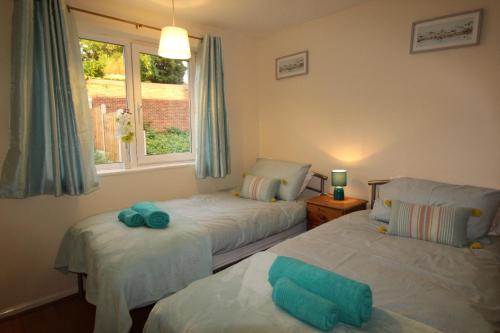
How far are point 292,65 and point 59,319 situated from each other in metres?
3.26

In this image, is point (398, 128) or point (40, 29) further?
point (398, 128)

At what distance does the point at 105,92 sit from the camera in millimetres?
2762

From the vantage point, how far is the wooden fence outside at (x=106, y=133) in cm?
274

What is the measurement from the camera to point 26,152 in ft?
6.99

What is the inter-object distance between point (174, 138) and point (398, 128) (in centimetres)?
227

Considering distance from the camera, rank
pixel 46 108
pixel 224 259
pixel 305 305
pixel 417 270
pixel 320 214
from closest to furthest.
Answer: pixel 305 305 → pixel 417 270 → pixel 46 108 → pixel 224 259 → pixel 320 214

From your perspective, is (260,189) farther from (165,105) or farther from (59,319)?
(59,319)

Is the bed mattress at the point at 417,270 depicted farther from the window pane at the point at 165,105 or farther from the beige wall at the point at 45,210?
the window pane at the point at 165,105

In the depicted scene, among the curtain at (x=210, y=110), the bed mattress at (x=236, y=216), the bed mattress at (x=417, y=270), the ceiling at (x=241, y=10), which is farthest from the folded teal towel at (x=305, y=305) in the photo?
the ceiling at (x=241, y=10)

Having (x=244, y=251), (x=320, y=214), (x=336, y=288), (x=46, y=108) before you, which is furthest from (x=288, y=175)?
(x=46, y=108)

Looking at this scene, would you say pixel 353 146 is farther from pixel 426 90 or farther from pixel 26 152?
pixel 26 152

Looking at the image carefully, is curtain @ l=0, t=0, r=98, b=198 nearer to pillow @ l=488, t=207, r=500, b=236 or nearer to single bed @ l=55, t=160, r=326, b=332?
single bed @ l=55, t=160, r=326, b=332

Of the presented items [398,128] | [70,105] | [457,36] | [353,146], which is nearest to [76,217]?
[70,105]

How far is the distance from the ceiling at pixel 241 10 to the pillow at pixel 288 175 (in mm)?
1541
